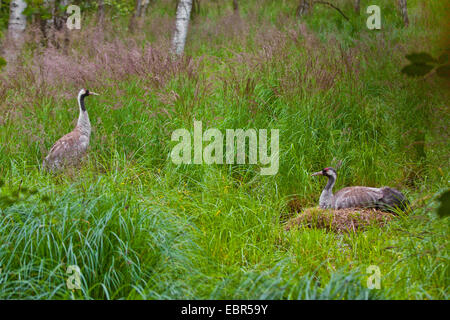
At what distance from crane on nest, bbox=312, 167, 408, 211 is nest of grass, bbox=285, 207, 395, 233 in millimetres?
111

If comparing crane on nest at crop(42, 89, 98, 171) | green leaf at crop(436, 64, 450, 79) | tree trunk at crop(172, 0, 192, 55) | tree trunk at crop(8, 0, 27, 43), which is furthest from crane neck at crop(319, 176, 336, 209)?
tree trunk at crop(8, 0, 27, 43)

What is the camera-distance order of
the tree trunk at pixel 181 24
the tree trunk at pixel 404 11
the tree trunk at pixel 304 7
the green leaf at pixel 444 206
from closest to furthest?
the green leaf at pixel 444 206 < the tree trunk at pixel 181 24 < the tree trunk at pixel 404 11 < the tree trunk at pixel 304 7

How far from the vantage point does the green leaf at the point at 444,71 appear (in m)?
1.58

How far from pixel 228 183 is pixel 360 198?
1.43m

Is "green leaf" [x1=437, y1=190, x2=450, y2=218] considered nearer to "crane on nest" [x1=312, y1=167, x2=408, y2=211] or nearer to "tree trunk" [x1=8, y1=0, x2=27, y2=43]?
"crane on nest" [x1=312, y1=167, x2=408, y2=211]

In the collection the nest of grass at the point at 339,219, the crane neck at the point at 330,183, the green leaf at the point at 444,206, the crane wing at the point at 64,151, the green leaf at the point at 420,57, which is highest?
the green leaf at the point at 420,57

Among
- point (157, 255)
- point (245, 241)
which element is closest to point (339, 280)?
point (157, 255)

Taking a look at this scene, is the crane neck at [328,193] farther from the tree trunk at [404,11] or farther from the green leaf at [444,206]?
the tree trunk at [404,11]

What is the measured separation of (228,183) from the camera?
5.25 meters

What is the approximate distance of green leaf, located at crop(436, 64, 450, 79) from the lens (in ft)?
5.17

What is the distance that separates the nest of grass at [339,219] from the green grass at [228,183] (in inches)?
6.8

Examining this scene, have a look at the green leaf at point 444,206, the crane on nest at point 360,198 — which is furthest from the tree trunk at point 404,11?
the green leaf at point 444,206

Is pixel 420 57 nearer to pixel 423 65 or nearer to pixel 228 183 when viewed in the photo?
pixel 423 65
